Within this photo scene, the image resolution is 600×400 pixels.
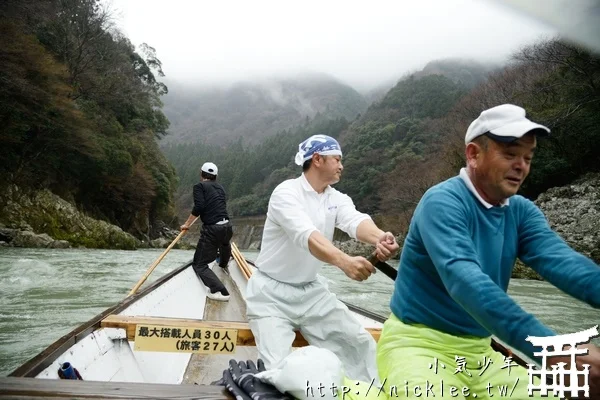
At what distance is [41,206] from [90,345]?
20.7 meters

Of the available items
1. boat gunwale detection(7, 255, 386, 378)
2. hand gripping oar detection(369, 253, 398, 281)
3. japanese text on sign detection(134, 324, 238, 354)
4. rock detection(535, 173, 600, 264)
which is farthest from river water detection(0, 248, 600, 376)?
rock detection(535, 173, 600, 264)

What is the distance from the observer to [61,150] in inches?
931

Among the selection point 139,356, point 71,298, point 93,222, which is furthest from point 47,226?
point 139,356

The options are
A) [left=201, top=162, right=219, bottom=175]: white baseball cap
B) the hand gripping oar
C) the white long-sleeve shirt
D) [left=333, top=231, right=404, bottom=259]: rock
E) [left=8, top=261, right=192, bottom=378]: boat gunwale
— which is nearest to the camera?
[left=8, top=261, right=192, bottom=378]: boat gunwale

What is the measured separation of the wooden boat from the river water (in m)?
1.77

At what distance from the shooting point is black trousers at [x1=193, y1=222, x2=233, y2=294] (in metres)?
5.50

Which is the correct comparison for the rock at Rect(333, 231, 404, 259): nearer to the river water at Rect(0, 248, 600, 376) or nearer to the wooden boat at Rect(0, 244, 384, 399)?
the river water at Rect(0, 248, 600, 376)

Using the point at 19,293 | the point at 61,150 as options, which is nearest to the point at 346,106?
the point at 61,150

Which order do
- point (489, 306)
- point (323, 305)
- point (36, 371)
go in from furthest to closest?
point (323, 305), point (36, 371), point (489, 306)

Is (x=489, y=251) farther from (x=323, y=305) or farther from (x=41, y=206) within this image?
(x=41, y=206)

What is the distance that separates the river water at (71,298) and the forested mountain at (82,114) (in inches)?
304

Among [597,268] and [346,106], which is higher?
[346,106]

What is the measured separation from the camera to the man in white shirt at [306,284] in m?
2.40

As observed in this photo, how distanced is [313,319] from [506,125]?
1.56 m
